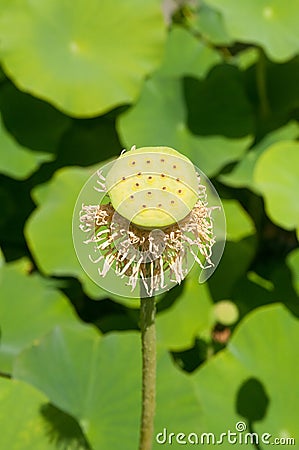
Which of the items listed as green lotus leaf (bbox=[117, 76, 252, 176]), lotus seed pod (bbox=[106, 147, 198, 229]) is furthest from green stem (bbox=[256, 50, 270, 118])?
lotus seed pod (bbox=[106, 147, 198, 229])

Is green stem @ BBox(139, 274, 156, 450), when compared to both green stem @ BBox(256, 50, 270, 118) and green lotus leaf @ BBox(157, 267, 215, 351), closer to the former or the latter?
green lotus leaf @ BBox(157, 267, 215, 351)

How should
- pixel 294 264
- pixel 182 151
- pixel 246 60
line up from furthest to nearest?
pixel 246 60, pixel 182 151, pixel 294 264

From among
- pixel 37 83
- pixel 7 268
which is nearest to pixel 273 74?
pixel 37 83

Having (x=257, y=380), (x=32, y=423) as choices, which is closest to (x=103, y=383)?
(x=32, y=423)

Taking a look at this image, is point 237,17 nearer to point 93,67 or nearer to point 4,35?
point 93,67

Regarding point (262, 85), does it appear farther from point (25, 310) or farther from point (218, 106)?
point (25, 310)

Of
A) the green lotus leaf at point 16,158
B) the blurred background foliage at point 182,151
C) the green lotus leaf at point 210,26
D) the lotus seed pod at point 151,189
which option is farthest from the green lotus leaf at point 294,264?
the lotus seed pod at point 151,189
